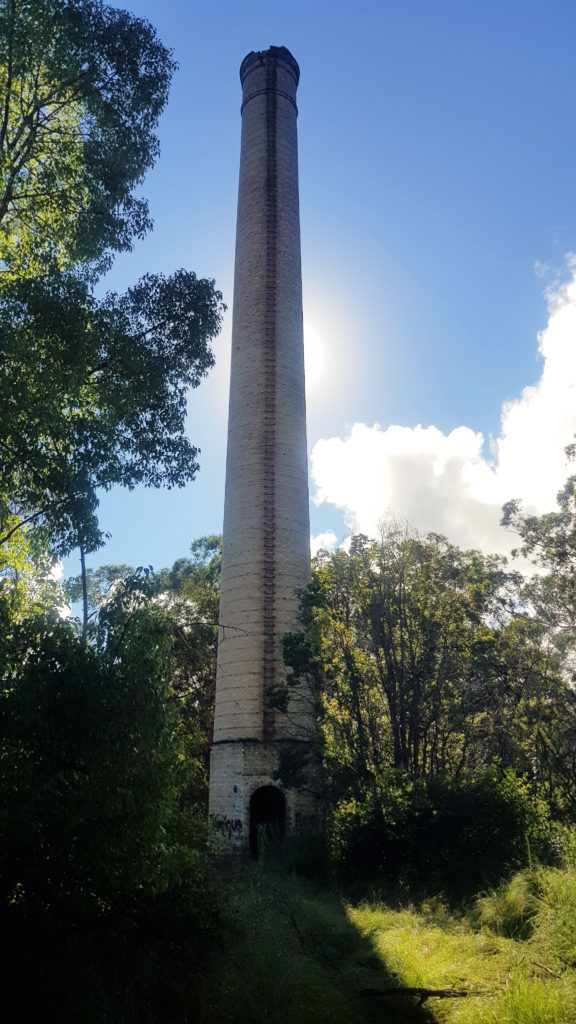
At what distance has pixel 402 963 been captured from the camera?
7.79 m

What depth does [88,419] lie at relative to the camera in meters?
10.3

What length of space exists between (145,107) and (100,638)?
383 inches

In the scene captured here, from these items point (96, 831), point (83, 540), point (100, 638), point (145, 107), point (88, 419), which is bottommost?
point (96, 831)

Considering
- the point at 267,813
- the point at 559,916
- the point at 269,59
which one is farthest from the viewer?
the point at 269,59

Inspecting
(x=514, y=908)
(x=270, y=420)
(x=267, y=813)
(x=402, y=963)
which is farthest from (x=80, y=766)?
(x=270, y=420)

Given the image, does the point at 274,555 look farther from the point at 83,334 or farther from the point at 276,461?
the point at 83,334

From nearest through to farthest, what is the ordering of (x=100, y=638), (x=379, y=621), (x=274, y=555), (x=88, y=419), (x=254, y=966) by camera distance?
(x=254, y=966)
(x=100, y=638)
(x=88, y=419)
(x=379, y=621)
(x=274, y=555)

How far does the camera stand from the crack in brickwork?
19594 mm

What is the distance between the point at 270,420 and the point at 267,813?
1176cm

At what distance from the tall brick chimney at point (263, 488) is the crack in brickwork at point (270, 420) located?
0.11 feet

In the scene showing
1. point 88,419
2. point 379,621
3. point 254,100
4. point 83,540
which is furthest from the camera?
point 254,100

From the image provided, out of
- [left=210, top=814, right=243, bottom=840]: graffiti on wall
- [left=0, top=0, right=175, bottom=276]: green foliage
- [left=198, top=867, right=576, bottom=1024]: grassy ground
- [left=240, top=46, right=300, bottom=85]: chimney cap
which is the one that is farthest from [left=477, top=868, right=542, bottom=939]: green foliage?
[left=240, top=46, right=300, bottom=85]: chimney cap

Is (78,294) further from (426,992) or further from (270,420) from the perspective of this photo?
(270,420)

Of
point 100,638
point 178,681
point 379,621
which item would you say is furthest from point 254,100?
point 100,638
